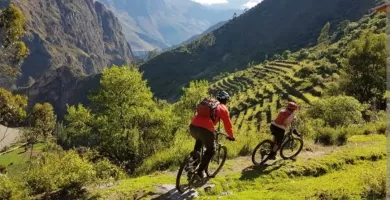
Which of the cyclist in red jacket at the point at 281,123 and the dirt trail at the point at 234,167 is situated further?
the cyclist in red jacket at the point at 281,123

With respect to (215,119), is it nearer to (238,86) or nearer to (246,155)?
(246,155)

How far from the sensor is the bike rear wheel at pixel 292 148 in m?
15.3

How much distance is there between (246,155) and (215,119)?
5428mm

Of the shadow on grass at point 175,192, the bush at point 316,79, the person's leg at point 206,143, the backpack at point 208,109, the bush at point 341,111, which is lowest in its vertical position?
the shadow on grass at point 175,192

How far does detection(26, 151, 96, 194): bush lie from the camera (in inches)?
507

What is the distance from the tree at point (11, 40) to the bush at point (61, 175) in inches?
707

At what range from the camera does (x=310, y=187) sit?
1165 cm

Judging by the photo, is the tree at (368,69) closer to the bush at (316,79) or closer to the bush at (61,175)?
the bush at (316,79)

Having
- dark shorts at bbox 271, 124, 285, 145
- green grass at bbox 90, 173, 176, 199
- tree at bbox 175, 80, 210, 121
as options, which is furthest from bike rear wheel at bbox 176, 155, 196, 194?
tree at bbox 175, 80, 210, 121

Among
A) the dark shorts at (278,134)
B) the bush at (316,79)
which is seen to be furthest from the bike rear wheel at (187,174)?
the bush at (316,79)

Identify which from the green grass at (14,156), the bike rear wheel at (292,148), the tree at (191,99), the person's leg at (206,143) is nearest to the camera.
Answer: the person's leg at (206,143)

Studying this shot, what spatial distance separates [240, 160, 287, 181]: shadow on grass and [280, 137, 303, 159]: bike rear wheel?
0.78 meters

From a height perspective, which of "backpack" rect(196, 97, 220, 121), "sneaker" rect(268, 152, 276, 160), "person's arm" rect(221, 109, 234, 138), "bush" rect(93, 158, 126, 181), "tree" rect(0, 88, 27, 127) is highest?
"tree" rect(0, 88, 27, 127)

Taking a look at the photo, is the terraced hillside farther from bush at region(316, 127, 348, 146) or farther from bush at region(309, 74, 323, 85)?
bush at region(316, 127, 348, 146)
